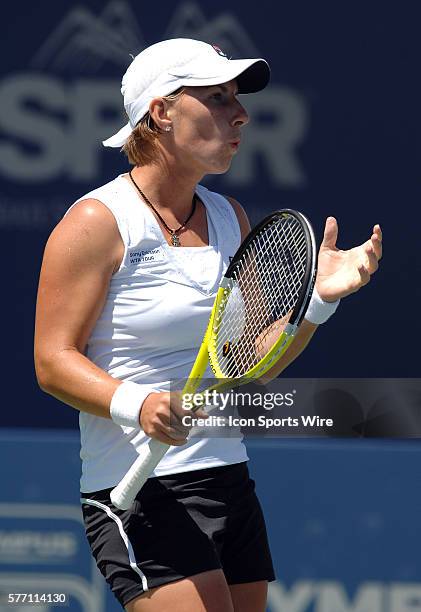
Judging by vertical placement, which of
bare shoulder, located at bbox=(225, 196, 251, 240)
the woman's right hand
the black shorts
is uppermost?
bare shoulder, located at bbox=(225, 196, 251, 240)

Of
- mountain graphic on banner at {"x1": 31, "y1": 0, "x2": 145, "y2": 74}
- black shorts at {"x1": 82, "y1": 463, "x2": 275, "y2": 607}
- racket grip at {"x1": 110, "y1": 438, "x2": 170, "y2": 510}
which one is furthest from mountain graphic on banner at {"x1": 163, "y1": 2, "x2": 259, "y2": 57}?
racket grip at {"x1": 110, "y1": 438, "x2": 170, "y2": 510}

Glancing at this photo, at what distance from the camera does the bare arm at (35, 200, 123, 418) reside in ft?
8.58

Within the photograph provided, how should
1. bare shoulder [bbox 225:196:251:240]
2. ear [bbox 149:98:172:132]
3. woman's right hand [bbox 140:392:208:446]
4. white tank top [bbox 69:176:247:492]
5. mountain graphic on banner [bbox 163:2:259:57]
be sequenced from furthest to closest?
mountain graphic on banner [bbox 163:2:259:57], bare shoulder [bbox 225:196:251:240], ear [bbox 149:98:172:132], white tank top [bbox 69:176:247:492], woman's right hand [bbox 140:392:208:446]

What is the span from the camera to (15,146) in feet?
14.8

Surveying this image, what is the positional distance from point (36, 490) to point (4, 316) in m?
0.58

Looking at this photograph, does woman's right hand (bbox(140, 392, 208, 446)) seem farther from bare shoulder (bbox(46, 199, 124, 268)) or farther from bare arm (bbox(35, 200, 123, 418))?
bare shoulder (bbox(46, 199, 124, 268))

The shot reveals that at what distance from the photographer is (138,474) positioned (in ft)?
8.51

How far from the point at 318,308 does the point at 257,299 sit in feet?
0.42

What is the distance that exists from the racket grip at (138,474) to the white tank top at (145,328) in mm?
79

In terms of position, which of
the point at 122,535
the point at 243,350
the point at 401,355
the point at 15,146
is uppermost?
the point at 15,146

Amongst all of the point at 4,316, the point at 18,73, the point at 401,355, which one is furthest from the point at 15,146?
the point at 401,355

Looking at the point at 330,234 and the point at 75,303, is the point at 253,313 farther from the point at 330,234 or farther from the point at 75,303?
the point at 75,303

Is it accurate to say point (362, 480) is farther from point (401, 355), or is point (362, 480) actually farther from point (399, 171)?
point (399, 171)

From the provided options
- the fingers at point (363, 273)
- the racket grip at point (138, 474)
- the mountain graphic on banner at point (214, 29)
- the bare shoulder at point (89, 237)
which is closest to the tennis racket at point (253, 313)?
the racket grip at point (138, 474)
